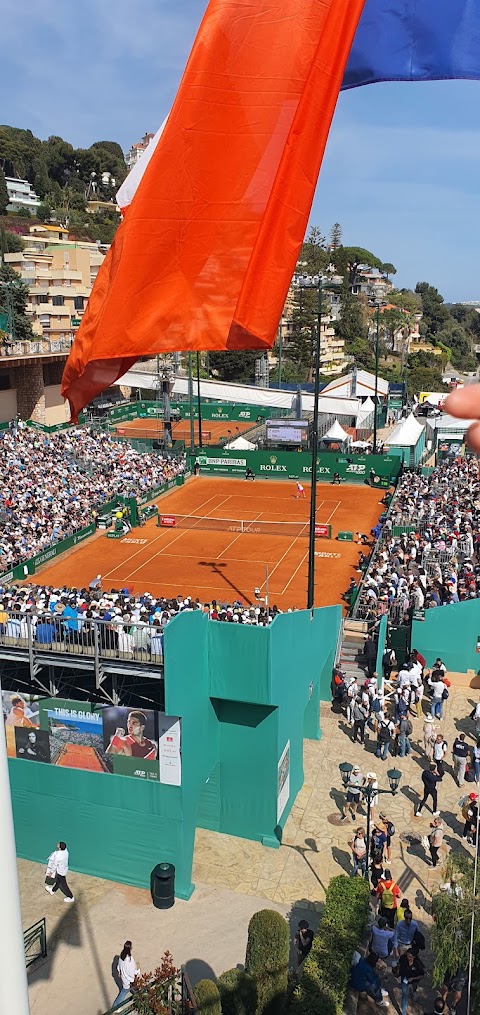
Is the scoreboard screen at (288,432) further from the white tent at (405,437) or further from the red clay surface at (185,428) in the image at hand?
the red clay surface at (185,428)

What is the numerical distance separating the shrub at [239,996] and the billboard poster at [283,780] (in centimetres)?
486

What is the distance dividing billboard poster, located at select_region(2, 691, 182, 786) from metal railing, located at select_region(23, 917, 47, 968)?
8.55ft

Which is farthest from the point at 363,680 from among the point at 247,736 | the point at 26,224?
the point at 26,224

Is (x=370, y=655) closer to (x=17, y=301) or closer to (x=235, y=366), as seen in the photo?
(x=17, y=301)

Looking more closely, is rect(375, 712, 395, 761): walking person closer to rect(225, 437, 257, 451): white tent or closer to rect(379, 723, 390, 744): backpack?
rect(379, 723, 390, 744): backpack

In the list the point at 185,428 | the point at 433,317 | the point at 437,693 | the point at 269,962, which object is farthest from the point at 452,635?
the point at 433,317

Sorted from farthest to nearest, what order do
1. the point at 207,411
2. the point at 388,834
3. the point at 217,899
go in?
the point at 207,411 < the point at 388,834 < the point at 217,899

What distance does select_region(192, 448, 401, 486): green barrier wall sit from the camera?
47.2m

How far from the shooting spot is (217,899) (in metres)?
13.7

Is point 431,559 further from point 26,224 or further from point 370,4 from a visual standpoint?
point 26,224

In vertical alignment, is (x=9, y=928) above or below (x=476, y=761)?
above

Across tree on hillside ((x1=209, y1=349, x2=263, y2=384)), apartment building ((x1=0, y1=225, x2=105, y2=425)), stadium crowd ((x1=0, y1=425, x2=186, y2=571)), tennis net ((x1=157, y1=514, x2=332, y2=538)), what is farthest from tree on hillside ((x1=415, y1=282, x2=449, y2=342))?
tennis net ((x1=157, y1=514, x2=332, y2=538))

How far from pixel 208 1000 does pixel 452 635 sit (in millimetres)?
14261

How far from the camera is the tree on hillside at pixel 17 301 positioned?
7056cm
